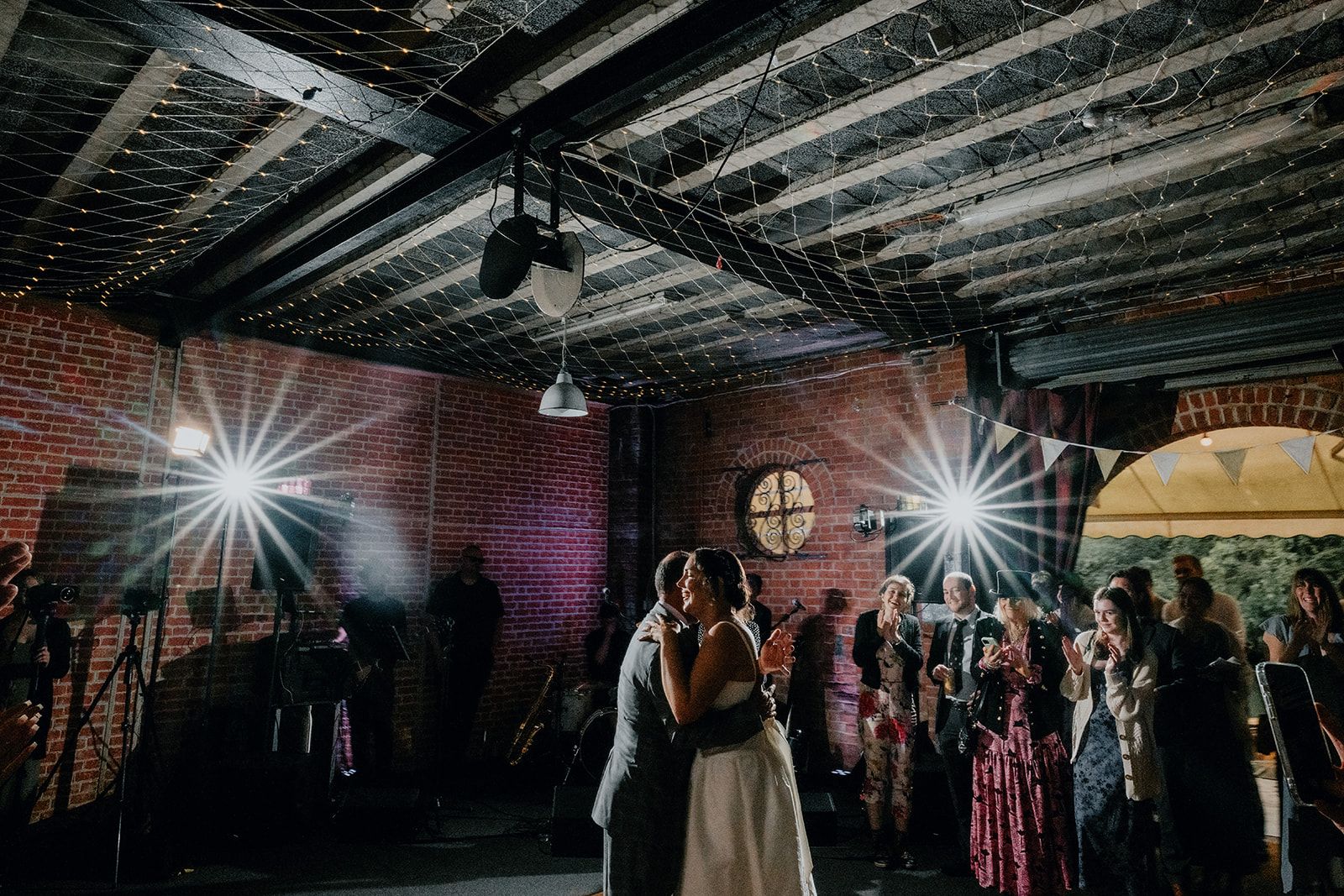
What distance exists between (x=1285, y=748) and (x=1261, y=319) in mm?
2637

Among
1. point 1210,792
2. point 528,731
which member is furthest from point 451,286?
point 1210,792

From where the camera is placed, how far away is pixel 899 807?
4.09 meters

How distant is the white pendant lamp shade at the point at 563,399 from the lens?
5059 millimetres

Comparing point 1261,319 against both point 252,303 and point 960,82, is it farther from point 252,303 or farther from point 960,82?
point 252,303

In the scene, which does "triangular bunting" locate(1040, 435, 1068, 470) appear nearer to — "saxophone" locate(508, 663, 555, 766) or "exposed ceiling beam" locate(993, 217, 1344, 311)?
"exposed ceiling beam" locate(993, 217, 1344, 311)

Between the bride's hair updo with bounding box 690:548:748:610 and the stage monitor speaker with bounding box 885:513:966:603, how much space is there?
342 centimetres

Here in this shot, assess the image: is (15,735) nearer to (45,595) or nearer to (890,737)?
(45,595)

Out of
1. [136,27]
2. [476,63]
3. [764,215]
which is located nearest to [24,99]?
[136,27]

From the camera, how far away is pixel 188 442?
5246mm

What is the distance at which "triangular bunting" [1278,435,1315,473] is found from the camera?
4.09 metres

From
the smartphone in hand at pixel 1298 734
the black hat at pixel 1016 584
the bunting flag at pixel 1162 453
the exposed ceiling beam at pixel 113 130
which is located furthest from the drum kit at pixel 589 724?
the exposed ceiling beam at pixel 113 130

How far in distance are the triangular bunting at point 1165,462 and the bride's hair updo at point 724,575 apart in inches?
134

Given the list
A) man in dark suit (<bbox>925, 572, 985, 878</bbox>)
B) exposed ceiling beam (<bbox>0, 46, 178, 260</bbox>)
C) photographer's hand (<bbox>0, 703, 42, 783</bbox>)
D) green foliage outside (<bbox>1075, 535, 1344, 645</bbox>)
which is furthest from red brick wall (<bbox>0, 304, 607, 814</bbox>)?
green foliage outside (<bbox>1075, 535, 1344, 645</bbox>)

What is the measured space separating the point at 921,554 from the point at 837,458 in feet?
3.54
